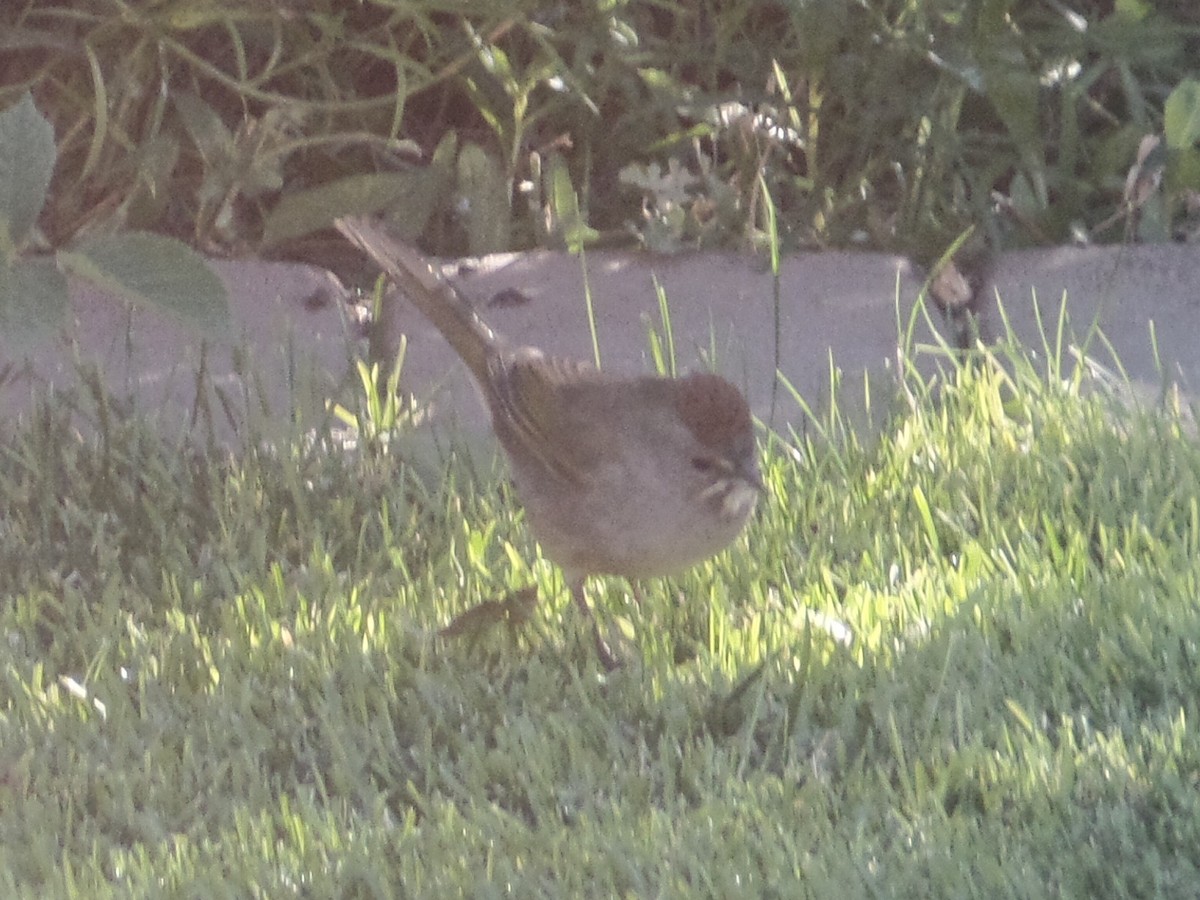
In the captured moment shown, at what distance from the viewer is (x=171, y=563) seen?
3629 millimetres

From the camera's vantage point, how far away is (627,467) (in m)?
3.33

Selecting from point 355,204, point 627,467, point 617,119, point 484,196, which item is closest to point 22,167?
point 627,467

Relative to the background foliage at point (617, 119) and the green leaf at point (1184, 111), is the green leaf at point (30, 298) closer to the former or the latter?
the background foliage at point (617, 119)

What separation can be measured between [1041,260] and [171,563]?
2659 mm

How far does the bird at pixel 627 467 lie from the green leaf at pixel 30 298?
95 centimetres

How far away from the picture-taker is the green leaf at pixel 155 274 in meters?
3.17

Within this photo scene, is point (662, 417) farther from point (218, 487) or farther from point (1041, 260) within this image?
point (1041, 260)

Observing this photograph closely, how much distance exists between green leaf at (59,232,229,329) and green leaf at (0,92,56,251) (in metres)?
0.11

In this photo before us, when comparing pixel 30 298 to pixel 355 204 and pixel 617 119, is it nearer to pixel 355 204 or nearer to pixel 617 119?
pixel 355 204

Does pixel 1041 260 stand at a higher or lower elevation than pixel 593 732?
higher

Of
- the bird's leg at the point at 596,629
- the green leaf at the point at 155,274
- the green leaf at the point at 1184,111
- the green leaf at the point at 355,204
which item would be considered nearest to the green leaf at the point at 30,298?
the green leaf at the point at 155,274

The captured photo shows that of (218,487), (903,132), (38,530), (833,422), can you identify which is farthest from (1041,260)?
(38,530)

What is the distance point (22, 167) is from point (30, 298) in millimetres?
348

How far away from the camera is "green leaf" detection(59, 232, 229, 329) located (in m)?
3.17
